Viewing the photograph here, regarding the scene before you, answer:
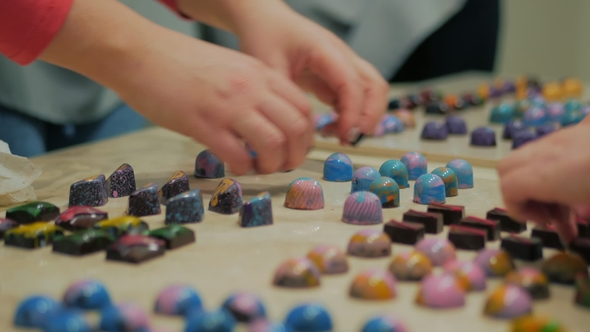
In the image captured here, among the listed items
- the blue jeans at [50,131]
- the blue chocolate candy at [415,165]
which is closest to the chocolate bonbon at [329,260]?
the blue chocolate candy at [415,165]

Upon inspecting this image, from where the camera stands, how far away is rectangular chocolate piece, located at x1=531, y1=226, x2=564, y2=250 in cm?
78

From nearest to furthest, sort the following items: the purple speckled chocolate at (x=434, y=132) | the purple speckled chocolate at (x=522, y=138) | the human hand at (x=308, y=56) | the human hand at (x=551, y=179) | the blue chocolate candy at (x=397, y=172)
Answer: the human hand at (x=551, y=179)
the blue chocolate candy at (x=397, y=172)
the human hand at (x=308, y=56)
the purple speckled chocolate at (x=522, y=138)
the purple speckled chocolate at (x=434, y=132)

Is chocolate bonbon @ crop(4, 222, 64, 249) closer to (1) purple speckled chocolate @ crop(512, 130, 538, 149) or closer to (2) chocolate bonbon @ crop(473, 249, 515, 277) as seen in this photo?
(2) chocolate bonbon @ crop(473, 249, 515, 277)

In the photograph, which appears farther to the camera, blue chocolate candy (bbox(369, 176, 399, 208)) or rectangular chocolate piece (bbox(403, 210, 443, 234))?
blue chocolate candy (bbox(369, 176, 399, 208))

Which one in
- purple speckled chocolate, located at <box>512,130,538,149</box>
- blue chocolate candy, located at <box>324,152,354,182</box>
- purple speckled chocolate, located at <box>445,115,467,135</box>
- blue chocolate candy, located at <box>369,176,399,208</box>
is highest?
purple speckled chocolate, located at <box>445,115,467,135</box>

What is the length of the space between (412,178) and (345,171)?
107 mm

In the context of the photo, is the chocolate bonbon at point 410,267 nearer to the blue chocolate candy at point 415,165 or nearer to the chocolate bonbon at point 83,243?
the chocolate bonbon at point 83,243

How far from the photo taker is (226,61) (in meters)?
0.99

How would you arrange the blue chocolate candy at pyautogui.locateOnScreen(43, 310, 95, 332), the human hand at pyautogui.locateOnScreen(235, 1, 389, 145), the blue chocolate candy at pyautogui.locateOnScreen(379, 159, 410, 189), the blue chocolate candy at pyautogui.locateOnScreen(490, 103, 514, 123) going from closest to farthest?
1. the blue chocolate candy at pyautogui.locateOnScreen(43, 310, 95, 332)
2. the blue chocolate candy at pyautogui.locateOnScreen(379, 159, 410, 189)
3. the human hand at pyautogui.locateOnScreen(235, 1, 389, 145)
4. the blue chocolate candy at pyautogui.locateOnScreen(490, 103, 514, 123)

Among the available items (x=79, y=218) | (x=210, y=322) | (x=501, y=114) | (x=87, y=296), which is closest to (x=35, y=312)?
(x=87, y=296)

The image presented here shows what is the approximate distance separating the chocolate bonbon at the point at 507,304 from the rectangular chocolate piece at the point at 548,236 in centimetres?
19

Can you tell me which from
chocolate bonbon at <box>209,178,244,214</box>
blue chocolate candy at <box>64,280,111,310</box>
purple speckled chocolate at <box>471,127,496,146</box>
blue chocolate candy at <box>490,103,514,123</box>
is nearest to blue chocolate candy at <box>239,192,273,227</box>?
chocolate bonbon at <box>209,178,244,214</box>

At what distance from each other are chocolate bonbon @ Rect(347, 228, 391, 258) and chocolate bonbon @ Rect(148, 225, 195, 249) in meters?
0.18

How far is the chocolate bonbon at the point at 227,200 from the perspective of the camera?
925mm
